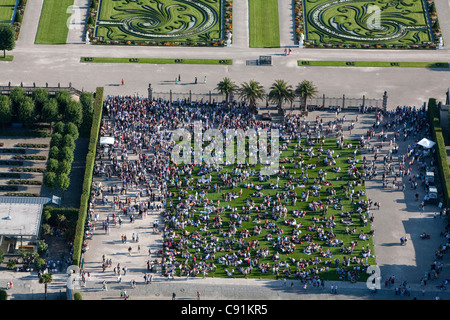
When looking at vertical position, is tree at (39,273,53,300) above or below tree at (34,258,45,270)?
below

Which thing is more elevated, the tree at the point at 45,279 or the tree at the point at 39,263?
the tree at the point at 39,263

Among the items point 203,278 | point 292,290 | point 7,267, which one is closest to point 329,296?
point 292,290

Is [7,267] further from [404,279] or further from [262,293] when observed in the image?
[404,279]

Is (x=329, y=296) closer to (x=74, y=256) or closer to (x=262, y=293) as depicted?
(x=262, y=293)

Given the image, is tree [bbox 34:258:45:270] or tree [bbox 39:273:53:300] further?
tree [bbox 34:258:45:270]

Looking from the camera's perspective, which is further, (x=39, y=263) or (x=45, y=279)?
(x=39, y=263)

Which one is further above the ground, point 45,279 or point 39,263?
point 39,263

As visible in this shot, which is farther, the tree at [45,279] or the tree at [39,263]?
the tree at [39,263]

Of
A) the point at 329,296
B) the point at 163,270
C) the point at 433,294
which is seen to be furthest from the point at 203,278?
the point at 433,294
